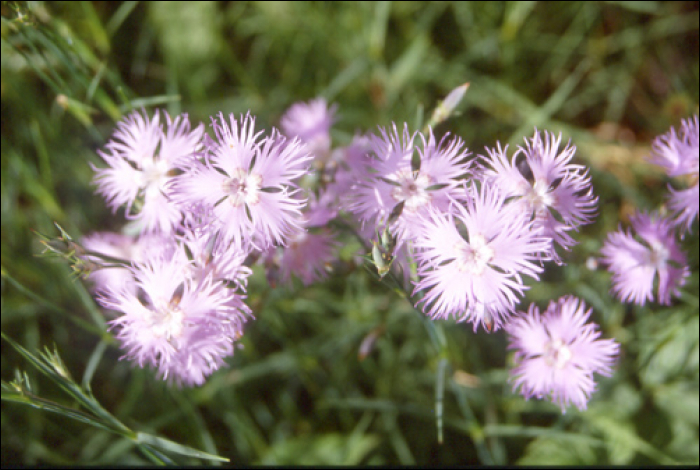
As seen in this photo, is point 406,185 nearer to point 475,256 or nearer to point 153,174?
point 475,256

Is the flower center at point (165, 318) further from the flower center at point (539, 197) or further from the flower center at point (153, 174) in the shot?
the flower center at point (539, 197)

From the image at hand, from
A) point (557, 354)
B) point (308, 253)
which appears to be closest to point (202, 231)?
point (308, 253)

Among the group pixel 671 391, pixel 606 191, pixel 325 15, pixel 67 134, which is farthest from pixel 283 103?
pixel 671 391

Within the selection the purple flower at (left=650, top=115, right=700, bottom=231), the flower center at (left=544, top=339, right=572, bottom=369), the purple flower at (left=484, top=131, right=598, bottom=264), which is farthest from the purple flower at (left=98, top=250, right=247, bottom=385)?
the purple flower at (left=650, top=115, right=700, bottom=231)

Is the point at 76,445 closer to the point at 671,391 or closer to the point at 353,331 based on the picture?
the point at 353,331

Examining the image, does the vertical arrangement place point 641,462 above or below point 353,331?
below

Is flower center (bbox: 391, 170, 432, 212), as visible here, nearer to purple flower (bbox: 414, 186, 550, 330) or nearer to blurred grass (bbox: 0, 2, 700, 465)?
purple flower (bbox: 414, 186, 550, 330)
